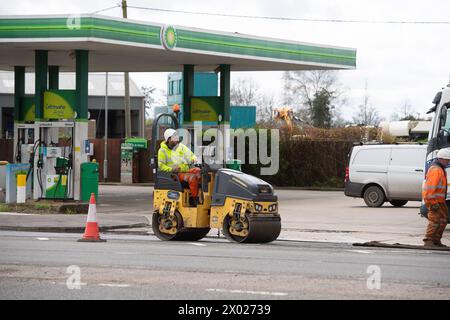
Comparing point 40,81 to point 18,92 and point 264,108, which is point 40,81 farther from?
A: point 264,108

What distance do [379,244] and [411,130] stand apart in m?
31.6

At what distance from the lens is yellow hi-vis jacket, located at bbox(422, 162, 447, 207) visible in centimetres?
1808

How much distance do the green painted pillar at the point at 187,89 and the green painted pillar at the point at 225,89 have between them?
3.66 feet

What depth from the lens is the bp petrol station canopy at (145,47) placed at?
98.5 feet

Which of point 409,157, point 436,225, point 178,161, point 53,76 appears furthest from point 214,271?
point 53,76

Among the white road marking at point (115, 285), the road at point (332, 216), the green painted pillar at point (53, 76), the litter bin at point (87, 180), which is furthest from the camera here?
the green painted pillar at point (53, 76)

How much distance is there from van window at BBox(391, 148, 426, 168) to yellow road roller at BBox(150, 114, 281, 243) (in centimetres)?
1409

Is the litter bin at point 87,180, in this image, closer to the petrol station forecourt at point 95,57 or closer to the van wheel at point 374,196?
the petrol station forecourt at point 95,57

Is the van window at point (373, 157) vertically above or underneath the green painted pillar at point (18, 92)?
underneath

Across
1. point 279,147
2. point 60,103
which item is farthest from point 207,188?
point 279,147

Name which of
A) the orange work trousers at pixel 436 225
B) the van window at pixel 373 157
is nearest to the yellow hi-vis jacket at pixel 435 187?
the orange work trousers at pixel 436 225

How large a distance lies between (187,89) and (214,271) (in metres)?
25.0
